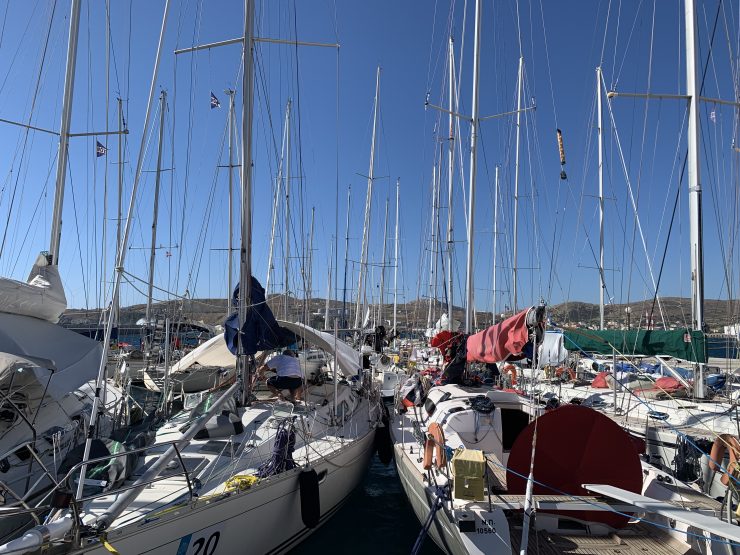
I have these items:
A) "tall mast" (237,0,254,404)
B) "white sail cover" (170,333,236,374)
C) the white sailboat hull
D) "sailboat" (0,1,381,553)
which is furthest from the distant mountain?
the white sailboat hull

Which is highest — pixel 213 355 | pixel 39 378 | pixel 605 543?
pixel 39 378

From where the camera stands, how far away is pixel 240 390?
35.4 feet

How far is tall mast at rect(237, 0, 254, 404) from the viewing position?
1073 centimetres

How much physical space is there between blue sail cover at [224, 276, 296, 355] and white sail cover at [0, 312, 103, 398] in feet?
8.86

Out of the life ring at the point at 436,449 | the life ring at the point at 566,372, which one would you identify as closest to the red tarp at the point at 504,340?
the life ring at the point at 436,449

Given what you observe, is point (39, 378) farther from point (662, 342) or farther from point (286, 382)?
point (662, 342)

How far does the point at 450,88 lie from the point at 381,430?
17.7 meters

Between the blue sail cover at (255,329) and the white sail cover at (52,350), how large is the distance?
106 inches

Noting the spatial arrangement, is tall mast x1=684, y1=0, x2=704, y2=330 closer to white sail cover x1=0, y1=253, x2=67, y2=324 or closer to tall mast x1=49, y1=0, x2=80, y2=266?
white sail cover x1=0, y1=253, x2=67, y2=324

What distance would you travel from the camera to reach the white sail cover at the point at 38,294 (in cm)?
930

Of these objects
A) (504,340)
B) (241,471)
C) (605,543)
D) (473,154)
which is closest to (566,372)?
(473,154)

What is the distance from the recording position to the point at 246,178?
35.0 ft

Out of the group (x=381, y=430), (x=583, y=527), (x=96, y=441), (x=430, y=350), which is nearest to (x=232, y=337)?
(x=96, y=441)

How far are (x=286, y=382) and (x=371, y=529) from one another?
3.86m
